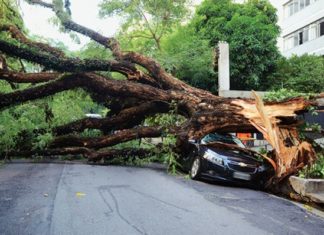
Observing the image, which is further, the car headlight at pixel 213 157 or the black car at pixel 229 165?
the car headlight at pixel 213 157

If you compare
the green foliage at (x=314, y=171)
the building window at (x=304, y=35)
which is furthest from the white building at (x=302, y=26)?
the green foliage at (x=314, y=171)

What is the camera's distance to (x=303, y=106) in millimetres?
11562

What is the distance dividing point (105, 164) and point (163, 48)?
16.7 metres

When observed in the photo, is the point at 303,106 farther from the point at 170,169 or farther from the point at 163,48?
the point at 163,48

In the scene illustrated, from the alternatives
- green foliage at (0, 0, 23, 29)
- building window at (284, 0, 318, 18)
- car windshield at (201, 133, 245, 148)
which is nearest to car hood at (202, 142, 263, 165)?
car windshield at (201, 133, 245, 148)

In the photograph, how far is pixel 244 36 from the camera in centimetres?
2348

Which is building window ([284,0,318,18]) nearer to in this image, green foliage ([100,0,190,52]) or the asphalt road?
green foliage ([100,0,190,52])

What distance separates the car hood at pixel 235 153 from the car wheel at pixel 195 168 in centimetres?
50

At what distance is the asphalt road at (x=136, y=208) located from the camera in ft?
20.0

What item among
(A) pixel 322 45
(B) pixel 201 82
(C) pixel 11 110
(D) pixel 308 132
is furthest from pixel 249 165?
(A) pixel 322 45

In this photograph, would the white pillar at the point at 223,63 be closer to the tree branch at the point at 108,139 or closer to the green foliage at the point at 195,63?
the green foliage at the point at 195,63

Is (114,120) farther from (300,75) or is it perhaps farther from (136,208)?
(300,75)

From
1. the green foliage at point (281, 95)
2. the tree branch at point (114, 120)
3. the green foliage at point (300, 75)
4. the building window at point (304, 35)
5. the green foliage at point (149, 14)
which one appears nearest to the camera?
the green foliage at point (281, 95)

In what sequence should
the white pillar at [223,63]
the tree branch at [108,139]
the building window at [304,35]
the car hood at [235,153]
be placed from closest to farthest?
the car hood at [235,153] < the tree branch at [108,139] < the white pillar at [223,63] < the building window at [304,35]
